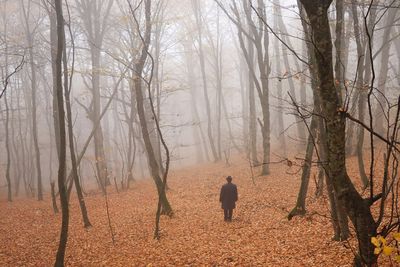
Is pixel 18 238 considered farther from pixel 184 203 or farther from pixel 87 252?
pixel 184 203

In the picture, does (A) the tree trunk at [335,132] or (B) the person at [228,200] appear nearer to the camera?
(A) the tree trunk at [335,132]

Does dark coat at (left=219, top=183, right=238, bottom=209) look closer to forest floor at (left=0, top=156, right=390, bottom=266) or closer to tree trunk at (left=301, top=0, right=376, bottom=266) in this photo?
forest floor at (left=0, top=156, right=390, bottom=266)

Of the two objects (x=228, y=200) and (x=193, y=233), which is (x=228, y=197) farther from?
(x=193, y=233)

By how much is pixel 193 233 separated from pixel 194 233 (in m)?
0.04

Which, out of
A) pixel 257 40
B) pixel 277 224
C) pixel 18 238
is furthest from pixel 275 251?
pixel 257 40

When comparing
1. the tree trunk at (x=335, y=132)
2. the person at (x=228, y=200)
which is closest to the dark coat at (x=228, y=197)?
the person at (x=228, y=200)

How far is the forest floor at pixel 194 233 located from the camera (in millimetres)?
8062

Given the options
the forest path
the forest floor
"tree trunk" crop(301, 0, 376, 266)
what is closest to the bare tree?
the forest path

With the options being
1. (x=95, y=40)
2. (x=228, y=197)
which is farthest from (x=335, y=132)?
(x=95, y=40)

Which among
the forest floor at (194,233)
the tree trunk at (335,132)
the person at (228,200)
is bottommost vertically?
the forest floor at (194,233)

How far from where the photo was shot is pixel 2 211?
715 inches

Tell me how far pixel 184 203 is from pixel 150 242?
466 centimetres

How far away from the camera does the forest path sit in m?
8.10

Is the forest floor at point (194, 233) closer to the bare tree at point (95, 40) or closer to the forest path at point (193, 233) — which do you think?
the forest path at point (193, 233)
